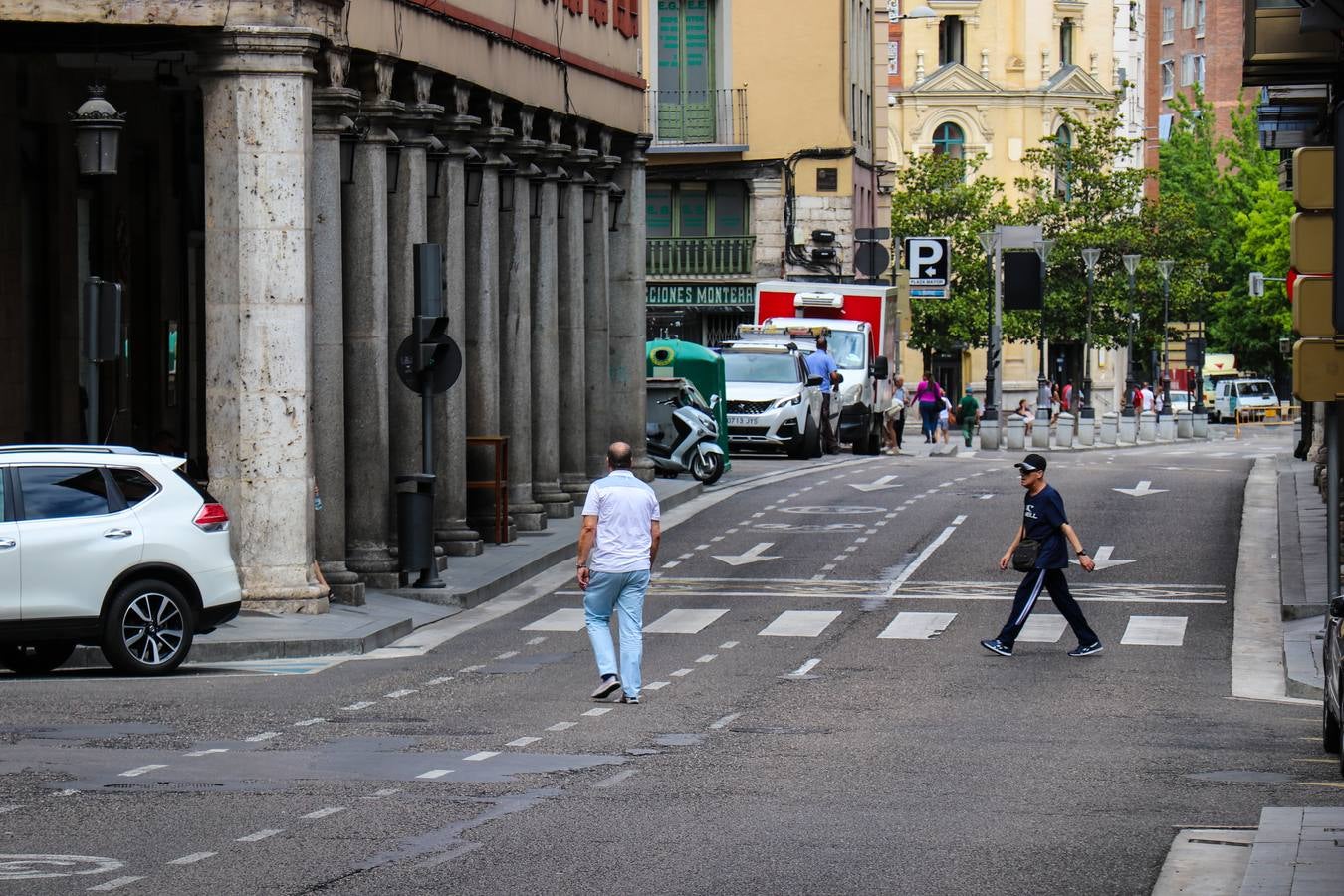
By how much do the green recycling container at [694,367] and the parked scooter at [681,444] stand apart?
143 cm

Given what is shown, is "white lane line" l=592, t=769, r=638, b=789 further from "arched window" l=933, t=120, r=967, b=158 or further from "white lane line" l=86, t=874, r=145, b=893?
"arched window" l=933, t=120, r=967, b=158

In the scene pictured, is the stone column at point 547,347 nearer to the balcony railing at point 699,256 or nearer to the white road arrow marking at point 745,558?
the white road arrow marking at point 745,558

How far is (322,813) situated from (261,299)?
440 inches

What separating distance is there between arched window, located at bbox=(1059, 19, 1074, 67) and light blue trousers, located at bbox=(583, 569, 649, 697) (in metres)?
92.7

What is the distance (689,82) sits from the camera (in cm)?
6688

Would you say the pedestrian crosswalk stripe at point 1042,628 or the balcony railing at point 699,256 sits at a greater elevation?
the balcony railing at point 699,256

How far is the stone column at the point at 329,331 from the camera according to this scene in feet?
80.9

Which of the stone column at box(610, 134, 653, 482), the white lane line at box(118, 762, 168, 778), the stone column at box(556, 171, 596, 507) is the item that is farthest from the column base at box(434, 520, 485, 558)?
the white lane line at box(118, 762, 168, 778)

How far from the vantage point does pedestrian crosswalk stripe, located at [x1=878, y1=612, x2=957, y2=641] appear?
2277 cm

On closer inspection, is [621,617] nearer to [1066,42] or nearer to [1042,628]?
[1042,628]

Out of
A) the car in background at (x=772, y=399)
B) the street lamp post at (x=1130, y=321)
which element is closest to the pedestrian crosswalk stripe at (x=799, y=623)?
the car in background at (x=772, y=399)

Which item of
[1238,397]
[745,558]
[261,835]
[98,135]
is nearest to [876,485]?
[745,558]

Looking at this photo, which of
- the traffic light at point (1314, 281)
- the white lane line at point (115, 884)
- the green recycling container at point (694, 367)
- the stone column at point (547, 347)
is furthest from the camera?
the green recycling container at point (694, 367)

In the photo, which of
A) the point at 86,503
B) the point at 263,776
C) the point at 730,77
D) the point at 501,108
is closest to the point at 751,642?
the point at 86,503
